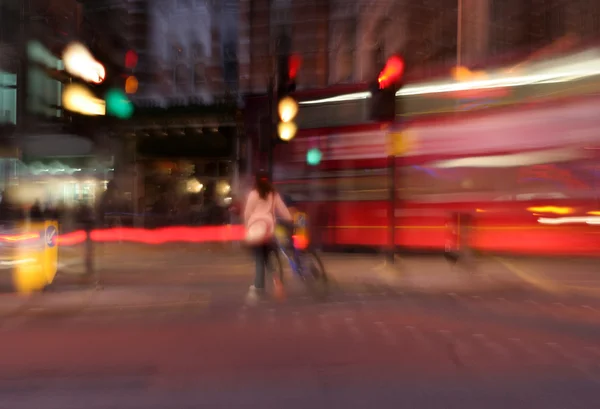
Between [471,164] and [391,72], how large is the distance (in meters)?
3.23

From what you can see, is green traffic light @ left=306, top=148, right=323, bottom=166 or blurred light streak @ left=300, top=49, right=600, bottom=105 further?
green traffic light @ left=306, top=148, right=323, bottom=166

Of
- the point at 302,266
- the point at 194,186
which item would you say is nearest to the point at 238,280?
the point at 302,266

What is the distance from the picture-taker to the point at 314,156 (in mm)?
15742

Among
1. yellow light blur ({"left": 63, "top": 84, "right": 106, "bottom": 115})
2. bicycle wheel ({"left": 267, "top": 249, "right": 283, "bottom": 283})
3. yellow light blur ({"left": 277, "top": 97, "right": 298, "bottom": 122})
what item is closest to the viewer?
yellow light blur ({"left": 63, "top": 84, "right": 106, "bottom": 115})

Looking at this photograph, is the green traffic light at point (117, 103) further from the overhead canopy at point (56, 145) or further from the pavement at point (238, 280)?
the pavement at point (238, 280)

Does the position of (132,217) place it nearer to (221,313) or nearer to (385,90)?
(385,90)

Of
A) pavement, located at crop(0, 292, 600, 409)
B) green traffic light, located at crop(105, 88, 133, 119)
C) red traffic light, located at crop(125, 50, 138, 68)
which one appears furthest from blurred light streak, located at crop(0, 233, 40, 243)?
red traffic light, located at crop(125, 50, 138, 68)

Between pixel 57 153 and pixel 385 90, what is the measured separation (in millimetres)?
5678

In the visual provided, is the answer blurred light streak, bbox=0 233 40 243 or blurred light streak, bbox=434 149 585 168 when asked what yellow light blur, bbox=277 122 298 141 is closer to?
blurred light streak, bbox=0 233 40 243

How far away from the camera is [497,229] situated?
44.4 feet

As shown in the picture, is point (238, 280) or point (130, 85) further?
point (238, 280)

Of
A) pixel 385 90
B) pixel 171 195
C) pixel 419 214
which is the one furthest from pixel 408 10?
pixel 385 90

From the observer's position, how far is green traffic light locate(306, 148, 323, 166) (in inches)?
619

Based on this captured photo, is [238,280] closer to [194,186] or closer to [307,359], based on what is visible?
[307,359]
